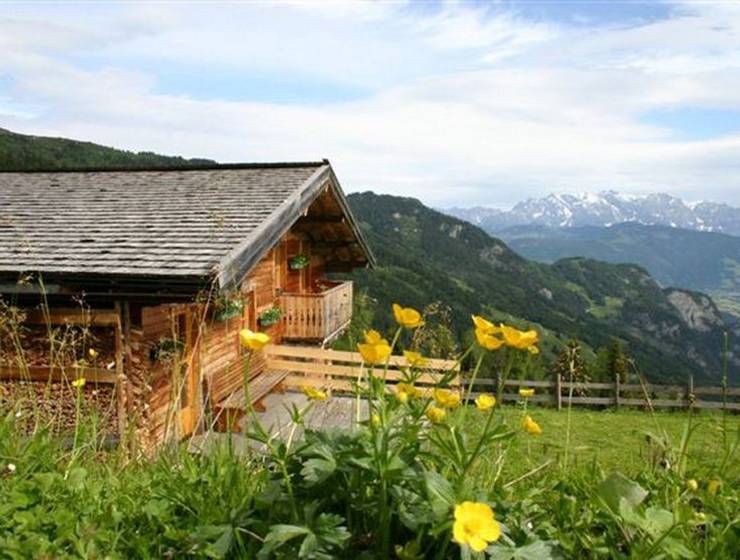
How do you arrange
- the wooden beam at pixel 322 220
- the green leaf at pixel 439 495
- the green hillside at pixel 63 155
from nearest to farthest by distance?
1. the green leaf at pixel 439 495
2. the wooden beam at pixel 322 220
3. the green hillside at pixel 63 155

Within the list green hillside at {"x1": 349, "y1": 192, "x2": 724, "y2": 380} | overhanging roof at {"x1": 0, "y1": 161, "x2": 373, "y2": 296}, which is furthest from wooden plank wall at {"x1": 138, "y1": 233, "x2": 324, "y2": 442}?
green hillside at {"x1": 349, "y1": 192, "x2": 724, "y2": 380}

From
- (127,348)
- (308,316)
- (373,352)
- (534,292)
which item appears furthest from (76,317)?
(534,292)

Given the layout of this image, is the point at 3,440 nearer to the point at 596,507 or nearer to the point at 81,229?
the point at 596,507

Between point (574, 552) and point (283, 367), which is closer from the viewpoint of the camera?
point (574, 552)

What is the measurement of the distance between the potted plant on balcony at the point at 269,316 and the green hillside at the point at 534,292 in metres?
84.1

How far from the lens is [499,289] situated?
5576 inches

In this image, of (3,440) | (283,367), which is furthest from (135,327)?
(3,440)

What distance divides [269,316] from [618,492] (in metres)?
12.1

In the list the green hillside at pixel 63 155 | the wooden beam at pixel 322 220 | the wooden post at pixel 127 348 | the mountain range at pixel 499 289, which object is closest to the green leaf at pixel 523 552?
the wooden post at pixel 127 348

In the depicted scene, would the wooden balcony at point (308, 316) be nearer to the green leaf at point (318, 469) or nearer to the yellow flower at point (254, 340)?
the yellow flower at point (254, 340)

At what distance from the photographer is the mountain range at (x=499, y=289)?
8594 centimetres

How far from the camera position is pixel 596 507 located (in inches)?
72.8

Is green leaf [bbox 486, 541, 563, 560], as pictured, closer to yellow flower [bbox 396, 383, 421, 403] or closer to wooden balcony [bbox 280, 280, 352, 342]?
yellow flower [bbox 396, 383, 421, 403]

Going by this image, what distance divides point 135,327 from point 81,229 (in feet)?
7.52
